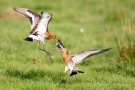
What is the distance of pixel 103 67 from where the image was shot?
8.34 m

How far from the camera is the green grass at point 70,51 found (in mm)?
6816

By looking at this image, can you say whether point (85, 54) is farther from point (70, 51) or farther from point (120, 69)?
point (70, 51)

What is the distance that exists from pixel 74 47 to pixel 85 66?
1771mm

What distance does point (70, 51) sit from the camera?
389 inches

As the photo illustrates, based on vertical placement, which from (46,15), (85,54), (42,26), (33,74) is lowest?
(33,74)

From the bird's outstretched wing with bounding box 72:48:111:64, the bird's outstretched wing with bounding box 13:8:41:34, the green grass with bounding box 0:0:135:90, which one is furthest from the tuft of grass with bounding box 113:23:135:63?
the bird's outstretched wing with bounding box 13:8:41:34

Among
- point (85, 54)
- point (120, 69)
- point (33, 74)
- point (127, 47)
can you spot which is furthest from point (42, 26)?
point (127, 47)

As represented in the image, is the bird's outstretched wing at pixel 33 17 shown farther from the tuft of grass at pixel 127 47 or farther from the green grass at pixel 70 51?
the tuft of grass at pixel 127 47

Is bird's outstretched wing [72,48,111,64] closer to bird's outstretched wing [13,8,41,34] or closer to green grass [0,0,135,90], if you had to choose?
green grass [0,0,135,90]

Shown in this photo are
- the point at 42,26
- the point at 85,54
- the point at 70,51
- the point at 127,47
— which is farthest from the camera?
the point at 70,51

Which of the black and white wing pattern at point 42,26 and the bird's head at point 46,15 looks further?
the black and white wing pattern at point 42,26

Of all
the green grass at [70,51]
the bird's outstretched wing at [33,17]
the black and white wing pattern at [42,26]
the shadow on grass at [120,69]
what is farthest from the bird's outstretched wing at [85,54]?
the shadow on grass at [120,69]

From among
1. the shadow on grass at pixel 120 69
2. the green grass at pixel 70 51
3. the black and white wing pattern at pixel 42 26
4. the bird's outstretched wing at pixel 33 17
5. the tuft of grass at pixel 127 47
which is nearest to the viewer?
the black and white wing pattern at pixel 42 26

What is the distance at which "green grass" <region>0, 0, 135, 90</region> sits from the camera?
682cm
